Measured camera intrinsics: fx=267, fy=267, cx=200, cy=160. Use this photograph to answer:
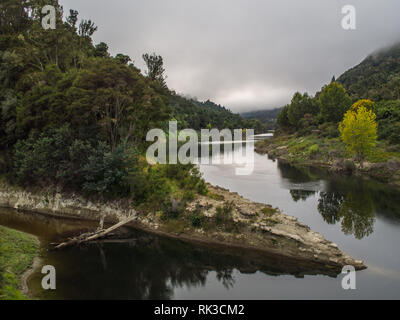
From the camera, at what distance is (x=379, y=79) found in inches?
4077

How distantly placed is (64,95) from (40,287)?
65.2ft

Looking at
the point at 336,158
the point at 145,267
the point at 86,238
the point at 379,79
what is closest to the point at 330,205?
the point at 145,267

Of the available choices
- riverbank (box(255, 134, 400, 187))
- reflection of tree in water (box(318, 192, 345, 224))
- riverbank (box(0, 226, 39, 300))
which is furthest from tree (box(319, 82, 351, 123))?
riverbank (box(0, 226, 39, 300))

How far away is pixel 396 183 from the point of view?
128ft

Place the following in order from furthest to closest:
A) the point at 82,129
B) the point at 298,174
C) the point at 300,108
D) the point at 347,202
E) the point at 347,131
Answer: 1. the point at 300,108
2. the point at 298,174
3. the point at 347,131
4. the point at 347,202
5. the point at 82,129

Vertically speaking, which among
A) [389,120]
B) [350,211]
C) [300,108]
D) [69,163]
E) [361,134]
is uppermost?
[300,108]

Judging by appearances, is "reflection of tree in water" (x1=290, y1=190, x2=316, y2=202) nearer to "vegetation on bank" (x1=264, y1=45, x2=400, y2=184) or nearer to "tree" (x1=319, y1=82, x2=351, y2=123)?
"vegetation on bank" (x1=264, y1=45, x2=400, y2=184)

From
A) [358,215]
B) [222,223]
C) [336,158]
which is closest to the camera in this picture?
[222,223]

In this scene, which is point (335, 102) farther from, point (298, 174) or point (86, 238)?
point (86, 238)

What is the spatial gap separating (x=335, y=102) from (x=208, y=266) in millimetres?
72844

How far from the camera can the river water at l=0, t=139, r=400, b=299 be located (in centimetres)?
1499
